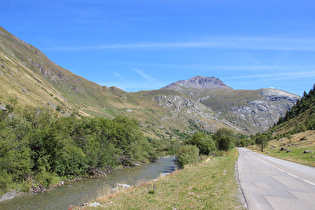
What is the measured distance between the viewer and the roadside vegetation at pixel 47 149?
1001 inches

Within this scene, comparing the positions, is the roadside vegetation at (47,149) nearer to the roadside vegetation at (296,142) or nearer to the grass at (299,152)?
the grass at (299,152)

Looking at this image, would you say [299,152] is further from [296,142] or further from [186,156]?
[186,156]

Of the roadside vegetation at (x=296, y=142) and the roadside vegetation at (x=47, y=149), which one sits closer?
the roadside vegetation at (x=47, y=149)

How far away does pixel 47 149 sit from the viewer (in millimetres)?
31859

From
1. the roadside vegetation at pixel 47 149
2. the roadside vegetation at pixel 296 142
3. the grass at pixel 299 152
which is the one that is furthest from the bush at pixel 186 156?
the roadside vegetation at pixel 296 142

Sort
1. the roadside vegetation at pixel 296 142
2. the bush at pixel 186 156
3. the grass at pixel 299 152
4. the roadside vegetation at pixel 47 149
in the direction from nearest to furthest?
the roadside vegetation at pixel 47 149
the grass at pixel 299 152
the roadside vegetation at pixel 296 142
the bush at pixel 186 156

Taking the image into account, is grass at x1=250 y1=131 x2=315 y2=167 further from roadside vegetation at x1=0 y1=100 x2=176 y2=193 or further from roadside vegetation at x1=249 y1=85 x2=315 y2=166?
roadside vegetation at x1=0 y1=100 x2=176 y2=193

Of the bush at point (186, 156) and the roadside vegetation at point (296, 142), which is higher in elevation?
the roadside vegetation at point (296, 142)

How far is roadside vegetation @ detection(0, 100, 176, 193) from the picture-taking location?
25.4m

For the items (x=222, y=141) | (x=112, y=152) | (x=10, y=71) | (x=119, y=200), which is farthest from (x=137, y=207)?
(x=10, y=71)

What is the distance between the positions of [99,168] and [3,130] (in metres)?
19.7

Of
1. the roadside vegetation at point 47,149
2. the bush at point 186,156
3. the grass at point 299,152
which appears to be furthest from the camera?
the bush at point 186,156

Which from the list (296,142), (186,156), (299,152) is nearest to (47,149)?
(186,156)

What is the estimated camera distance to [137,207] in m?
11.0
